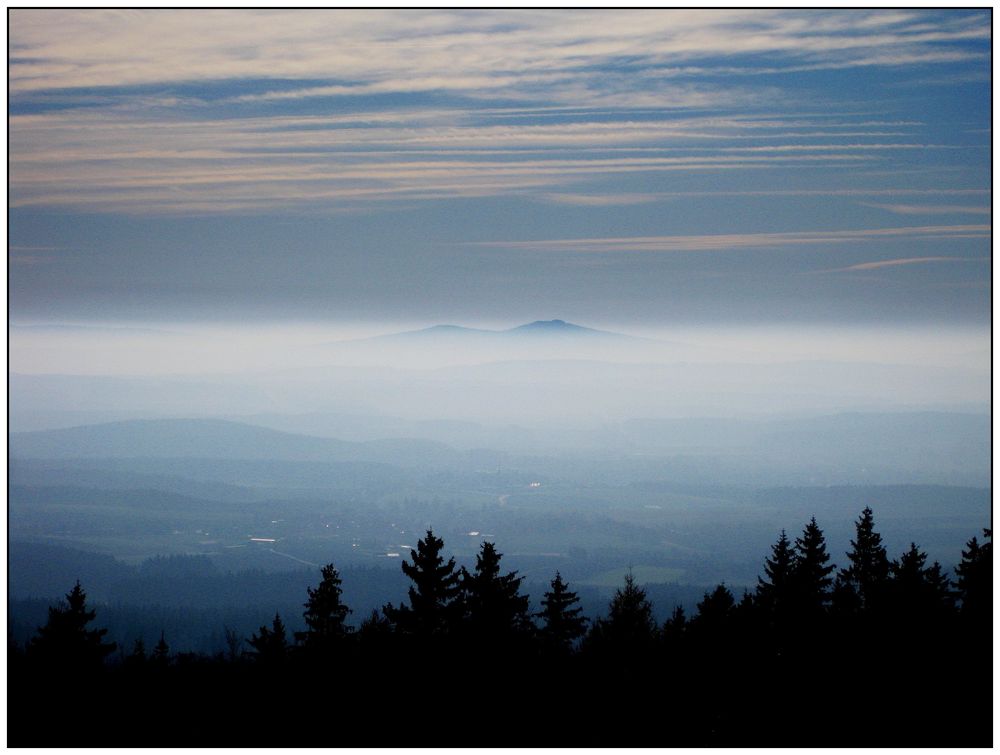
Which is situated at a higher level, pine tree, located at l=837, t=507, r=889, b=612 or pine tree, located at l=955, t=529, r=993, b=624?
pine tree, located at l=837, t=507, r=889, b=612

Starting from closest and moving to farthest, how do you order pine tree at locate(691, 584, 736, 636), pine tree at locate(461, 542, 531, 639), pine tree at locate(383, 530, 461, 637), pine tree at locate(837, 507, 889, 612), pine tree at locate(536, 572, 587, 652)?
1. pine tree at locate(461, 542, 531, 639)
2. pine tree at locate(383, 530, 461, 637)
3. pine tree at locate(691, 584, 736, 636)
4. pine tree at locate(536, 572, 587, 652)
5. pine tree at locate(837, 507, 889, 612)

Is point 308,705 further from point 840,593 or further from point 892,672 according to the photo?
point 840,593

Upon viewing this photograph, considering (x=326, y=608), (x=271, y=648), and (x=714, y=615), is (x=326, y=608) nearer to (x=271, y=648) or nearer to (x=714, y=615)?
(x=271, y=648)

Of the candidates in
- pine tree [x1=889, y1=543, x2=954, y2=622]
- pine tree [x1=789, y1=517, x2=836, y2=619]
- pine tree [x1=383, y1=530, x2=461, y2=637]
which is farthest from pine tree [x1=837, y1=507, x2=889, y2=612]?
pine tree [x1=383, y1=530, x2=461, y2=637]

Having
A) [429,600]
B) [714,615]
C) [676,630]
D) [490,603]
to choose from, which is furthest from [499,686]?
[676,630]

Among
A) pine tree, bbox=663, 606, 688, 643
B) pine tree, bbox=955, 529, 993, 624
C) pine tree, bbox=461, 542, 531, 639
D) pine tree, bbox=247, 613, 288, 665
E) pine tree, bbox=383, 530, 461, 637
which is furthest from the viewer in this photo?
pine tree, bbox=663, 606, 688, 643

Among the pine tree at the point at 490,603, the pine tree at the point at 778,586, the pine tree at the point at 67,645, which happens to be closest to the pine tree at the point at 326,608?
the pine tree at the point at 490,603

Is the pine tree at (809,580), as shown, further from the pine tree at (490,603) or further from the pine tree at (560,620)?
the pine tree at (490,603)

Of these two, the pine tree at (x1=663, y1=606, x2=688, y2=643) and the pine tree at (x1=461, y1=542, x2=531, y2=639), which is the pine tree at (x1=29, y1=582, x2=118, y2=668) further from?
the pine tree at (x1=663, y1=606, x2=688, y2=643)
